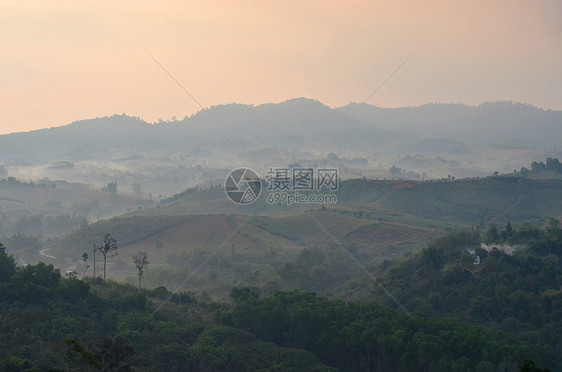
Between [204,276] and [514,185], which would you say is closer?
[204,276]

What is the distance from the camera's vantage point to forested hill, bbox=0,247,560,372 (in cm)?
4656

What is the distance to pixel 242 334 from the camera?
52.6 m

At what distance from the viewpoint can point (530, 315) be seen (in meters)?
Answer: 60.6

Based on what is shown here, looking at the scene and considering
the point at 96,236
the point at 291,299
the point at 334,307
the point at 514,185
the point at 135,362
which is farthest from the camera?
the point at 514,185

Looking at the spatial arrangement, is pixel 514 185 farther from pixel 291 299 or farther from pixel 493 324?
pixel 291 299

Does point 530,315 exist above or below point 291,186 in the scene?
below

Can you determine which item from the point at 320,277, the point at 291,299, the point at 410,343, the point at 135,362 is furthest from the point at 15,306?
the point at 320,277

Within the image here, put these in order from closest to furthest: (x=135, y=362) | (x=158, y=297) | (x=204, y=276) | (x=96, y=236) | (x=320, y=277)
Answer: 1. (x=135, y=362)
2. (x=158, y=297)
3. (x=320, y=277)
4. (x=204, y=276)
5. (x=96, y=236)

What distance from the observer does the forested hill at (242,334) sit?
153 ft

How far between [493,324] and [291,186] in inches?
4482

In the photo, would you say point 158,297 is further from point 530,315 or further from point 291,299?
point 530,315

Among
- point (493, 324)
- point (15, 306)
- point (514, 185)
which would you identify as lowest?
point (493, 324)

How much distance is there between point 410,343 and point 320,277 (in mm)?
42406

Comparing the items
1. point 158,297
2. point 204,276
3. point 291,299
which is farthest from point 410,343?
point 204,276
